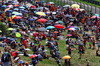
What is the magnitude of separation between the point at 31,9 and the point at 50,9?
12.9 feet

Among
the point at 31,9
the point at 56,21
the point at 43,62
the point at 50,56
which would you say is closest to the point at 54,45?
the point at 50,56

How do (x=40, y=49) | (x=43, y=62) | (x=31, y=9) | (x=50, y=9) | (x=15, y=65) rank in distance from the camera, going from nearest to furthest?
(x=15, y=65) < (x=43, y=62) < (x=40, y=49) < (x=31, y=9) < (x=50, y=9)

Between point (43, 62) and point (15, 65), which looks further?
point (43, 62)

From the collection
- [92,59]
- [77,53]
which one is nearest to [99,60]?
[92,59]

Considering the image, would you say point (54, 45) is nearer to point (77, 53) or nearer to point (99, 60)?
point (77, 53)

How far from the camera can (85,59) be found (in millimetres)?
22641

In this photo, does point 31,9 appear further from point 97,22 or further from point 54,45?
point 54,45

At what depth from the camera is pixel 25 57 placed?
2105 cm

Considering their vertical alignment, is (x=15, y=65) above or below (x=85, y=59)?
above

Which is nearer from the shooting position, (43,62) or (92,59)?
(43,62)

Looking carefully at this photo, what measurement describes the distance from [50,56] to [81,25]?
12.8 metres

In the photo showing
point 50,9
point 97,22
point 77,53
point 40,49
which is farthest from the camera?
point 50,9

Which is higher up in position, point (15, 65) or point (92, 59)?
point (15, 65)

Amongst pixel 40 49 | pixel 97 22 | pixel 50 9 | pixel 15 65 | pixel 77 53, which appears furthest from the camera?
pixel 50 9
